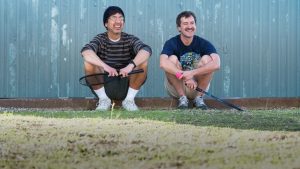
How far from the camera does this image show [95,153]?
3324 millimetres

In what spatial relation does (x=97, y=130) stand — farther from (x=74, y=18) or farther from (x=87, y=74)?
(x=74, y=18)

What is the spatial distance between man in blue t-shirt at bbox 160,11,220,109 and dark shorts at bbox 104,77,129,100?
14.6 inches

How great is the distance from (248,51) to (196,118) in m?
3.32

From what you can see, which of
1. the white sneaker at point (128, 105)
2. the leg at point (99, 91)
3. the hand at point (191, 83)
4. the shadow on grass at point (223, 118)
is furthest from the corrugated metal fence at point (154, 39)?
the shadow on grass at point (223, 118)

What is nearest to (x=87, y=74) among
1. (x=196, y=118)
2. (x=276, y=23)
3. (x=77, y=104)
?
(x=77, y=104)

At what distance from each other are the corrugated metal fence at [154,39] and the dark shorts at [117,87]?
159 centimetres

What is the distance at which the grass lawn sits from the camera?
308 centimetres

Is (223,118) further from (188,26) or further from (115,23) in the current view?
(115,23)

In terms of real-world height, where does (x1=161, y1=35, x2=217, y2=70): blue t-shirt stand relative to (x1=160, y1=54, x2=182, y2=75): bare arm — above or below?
above

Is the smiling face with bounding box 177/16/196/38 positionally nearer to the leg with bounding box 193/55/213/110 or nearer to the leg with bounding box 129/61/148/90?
the leg with bounding box 193/55/213/110

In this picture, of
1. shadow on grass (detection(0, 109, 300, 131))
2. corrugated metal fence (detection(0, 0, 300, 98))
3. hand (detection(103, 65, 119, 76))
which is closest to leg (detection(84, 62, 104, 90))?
hand (detection(103, 65, 119, 76))

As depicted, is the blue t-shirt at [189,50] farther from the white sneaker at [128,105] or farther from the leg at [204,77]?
the white sneaker at [128,105]

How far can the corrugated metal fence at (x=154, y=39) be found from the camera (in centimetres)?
808

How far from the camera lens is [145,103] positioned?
23.5 feet
